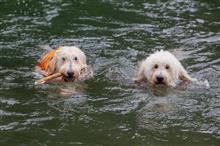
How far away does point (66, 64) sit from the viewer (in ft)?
33.5

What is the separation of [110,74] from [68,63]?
0.80 m

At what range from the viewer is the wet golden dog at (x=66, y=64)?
9.98m

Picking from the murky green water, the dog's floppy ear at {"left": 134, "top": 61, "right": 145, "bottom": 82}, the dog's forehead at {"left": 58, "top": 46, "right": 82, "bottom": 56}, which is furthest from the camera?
the dog's forehead at {"left": 58, "top": 46, "right": 82, "bottom": 56}

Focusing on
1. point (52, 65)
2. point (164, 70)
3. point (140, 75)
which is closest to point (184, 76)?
point (164, 70)

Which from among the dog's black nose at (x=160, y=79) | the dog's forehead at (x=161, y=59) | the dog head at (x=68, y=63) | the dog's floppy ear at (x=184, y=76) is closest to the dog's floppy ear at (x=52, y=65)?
the dog head at (x=68, y=63)

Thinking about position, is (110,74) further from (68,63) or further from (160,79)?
(160,79)

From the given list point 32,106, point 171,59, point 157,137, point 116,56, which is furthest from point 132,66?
point 157,137

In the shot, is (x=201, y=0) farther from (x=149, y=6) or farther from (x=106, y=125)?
(x=106, y=125)

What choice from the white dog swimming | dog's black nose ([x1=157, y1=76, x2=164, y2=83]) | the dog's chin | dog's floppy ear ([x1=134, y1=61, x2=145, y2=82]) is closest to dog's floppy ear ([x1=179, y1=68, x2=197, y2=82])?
the white dog swimming

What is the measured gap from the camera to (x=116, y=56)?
11289mm

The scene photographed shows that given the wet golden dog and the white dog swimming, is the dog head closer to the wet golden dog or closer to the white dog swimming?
the wet golden dog

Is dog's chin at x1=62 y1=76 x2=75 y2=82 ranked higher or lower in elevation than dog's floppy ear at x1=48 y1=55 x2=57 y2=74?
lower

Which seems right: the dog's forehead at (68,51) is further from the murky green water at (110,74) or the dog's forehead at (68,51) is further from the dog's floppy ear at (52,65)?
the murky green water at (110,74)

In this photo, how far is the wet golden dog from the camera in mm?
Answer: 9984
